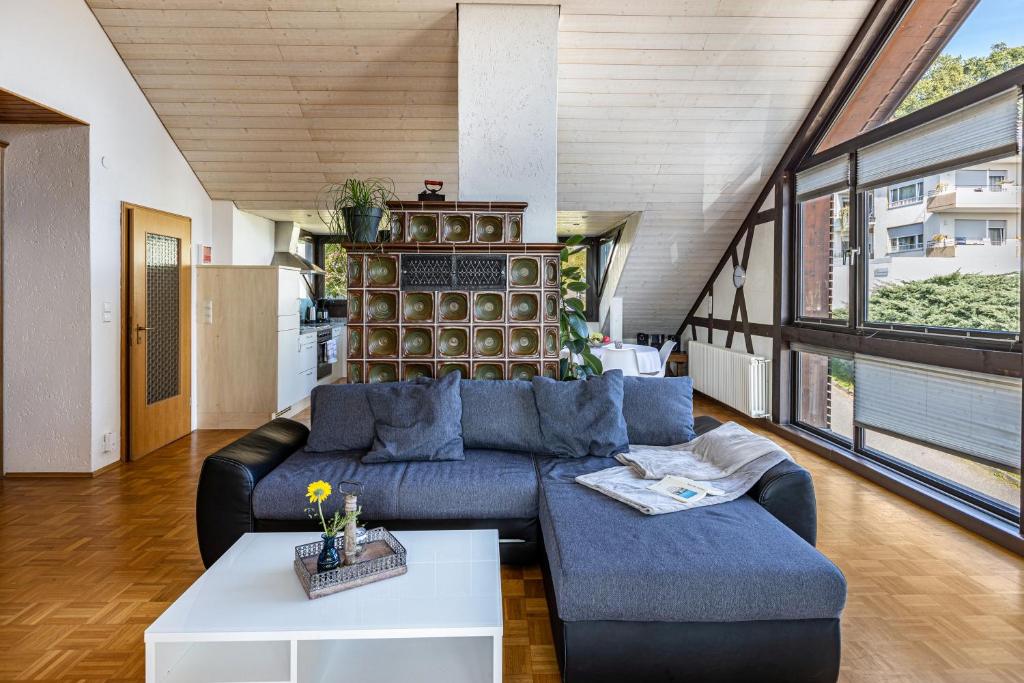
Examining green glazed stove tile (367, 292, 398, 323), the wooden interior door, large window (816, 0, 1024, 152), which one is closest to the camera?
large window (816, 0, 1024, 152)

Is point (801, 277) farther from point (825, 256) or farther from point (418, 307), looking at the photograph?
point (418, 307)

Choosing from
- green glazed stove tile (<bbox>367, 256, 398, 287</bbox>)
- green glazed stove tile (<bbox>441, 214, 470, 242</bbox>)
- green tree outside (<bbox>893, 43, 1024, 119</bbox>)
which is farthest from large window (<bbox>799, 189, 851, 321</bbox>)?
green glazed stove tile (<bbox>367, 256, 398, 287</bbox>)

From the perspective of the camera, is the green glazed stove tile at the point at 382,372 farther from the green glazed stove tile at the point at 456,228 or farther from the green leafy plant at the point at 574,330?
the green leafy plant at the point at 574,330

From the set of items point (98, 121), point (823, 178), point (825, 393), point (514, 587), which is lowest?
point (514, 587)

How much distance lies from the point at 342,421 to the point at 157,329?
9.16 ft

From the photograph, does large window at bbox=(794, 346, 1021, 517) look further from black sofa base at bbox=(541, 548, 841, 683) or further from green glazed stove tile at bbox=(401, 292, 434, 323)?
green glazed stove tile at bbox=(401, 292, 434, 323)

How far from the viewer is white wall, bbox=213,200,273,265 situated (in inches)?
249

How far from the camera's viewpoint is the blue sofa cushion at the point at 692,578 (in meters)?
1.96

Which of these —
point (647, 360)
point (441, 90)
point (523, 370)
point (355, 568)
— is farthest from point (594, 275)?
Result: point (355, 568)

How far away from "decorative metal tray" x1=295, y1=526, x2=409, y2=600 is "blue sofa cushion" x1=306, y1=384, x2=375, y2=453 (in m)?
1.12

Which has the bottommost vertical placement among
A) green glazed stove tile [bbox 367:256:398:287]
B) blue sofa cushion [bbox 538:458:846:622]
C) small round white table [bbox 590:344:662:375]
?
blue sofa cushion [bbox 538:458:846:622]

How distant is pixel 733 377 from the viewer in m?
6.58

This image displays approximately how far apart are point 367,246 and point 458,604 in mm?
2543

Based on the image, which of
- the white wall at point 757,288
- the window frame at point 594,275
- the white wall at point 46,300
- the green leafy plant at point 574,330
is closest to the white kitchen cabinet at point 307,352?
the white wall at point 46,300
